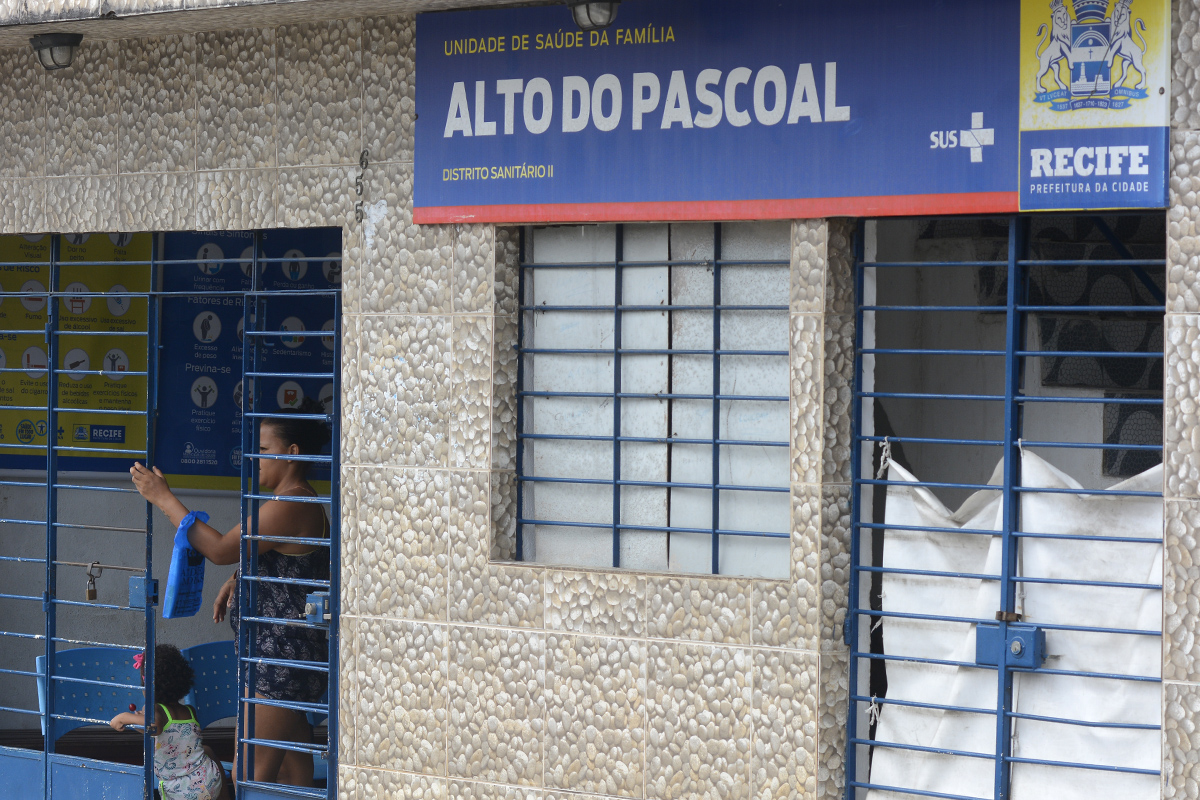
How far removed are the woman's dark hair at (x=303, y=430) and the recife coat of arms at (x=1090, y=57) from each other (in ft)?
10.8

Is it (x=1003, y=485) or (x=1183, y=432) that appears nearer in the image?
(x=1183, y=432)

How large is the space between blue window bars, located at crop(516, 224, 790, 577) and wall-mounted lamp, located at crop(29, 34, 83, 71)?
2175 millimetres

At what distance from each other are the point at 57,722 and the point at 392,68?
138 inches

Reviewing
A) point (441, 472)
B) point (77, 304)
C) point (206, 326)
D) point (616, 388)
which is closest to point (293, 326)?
point (206, 326)

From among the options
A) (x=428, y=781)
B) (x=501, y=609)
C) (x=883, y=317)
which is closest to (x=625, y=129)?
(x=883, y=317)

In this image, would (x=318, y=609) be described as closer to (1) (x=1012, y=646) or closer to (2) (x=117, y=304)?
(2) (x=117, y=304)

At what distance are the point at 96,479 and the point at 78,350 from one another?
2.51 feet

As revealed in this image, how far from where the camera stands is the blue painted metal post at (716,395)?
492cm

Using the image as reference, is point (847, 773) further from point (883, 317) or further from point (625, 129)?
point (625, 129)

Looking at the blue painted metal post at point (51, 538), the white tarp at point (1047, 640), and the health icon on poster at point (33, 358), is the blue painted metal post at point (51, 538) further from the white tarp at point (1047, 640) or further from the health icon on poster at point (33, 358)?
the white tarp at point (1047, 640)

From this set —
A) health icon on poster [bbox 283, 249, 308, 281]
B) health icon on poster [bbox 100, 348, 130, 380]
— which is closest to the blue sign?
health icon on poster [bbox 283, 249, 308, 281]

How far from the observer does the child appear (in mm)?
5805

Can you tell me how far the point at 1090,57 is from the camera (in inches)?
166

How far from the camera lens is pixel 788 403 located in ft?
15.9
